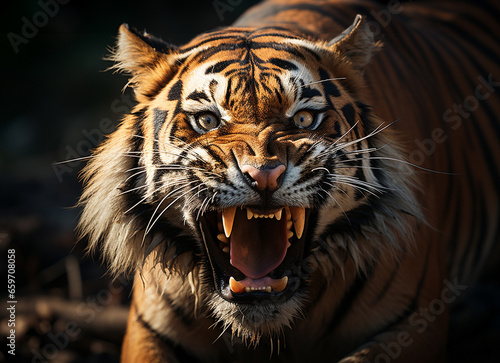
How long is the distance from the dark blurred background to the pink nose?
147cm

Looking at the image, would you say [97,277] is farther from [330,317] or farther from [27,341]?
[330,317]

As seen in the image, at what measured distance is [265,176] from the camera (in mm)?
1399

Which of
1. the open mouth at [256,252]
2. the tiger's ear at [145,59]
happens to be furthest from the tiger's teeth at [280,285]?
the tiger's ear at [145,59]

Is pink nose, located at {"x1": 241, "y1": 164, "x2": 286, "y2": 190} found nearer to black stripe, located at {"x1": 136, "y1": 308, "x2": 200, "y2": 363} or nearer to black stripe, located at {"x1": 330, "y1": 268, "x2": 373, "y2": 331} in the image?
black stripe, located at {"x1": 330, "y1": 268, "x2": 373, "y2": 331}

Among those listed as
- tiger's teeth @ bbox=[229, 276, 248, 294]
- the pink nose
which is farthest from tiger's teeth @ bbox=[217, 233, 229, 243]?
the pink nose

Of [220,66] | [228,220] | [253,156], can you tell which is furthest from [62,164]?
[253,156]

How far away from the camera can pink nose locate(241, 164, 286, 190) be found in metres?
1.40

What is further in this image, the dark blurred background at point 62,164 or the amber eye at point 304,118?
the dark blurred background at point 62,164

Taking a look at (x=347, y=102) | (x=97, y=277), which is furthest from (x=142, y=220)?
(x=97, y=277)

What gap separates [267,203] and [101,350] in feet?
5.28

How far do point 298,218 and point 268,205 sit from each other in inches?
7.5

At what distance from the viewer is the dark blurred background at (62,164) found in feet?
8.61

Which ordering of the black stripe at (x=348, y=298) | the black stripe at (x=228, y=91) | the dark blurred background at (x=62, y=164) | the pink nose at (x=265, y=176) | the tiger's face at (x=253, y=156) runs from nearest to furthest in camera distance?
the pink nose at (x=265, y=176)
the tiger's face at (x=253, y=156)
the black stripe at (x=228, y=91)
the black stripe at (x=348, y=298)
the dark blurred background at (x=62, y=164)

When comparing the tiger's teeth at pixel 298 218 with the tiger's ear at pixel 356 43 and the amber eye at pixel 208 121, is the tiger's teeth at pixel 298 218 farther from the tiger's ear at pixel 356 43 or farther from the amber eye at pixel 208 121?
the tiger's ear at pixel 356 43
